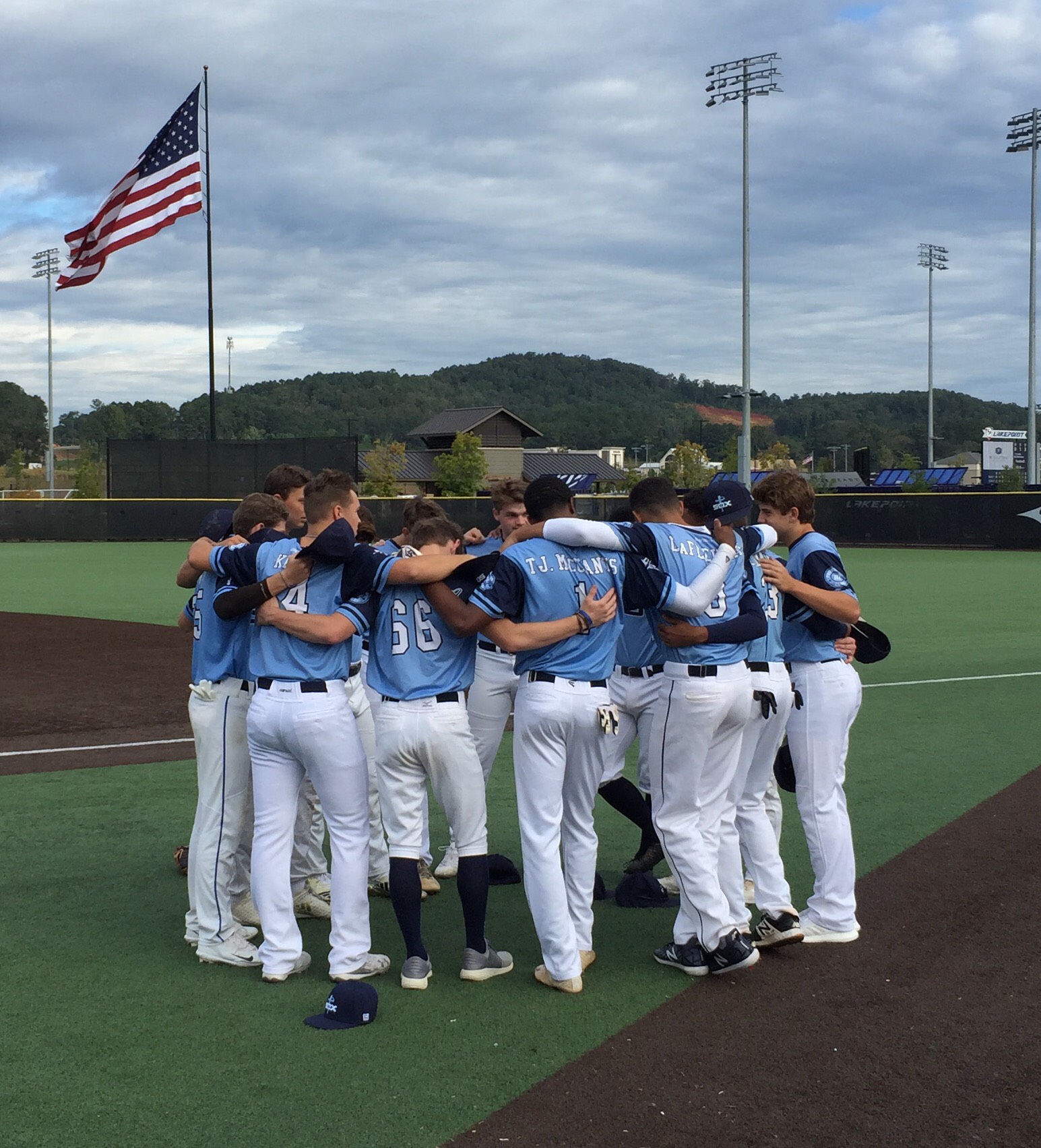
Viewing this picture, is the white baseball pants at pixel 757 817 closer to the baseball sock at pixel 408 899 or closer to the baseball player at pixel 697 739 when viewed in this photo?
the baseball player at pixel 697 739

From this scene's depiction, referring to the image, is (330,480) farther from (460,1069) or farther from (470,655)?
(460,1069)

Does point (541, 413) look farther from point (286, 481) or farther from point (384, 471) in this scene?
point (286, 481)

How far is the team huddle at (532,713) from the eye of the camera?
14.1ft

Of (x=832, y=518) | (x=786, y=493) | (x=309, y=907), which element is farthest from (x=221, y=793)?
(x=832, y=518)

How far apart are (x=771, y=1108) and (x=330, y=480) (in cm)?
267

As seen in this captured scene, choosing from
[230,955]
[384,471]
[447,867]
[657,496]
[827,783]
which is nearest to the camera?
[230,955]

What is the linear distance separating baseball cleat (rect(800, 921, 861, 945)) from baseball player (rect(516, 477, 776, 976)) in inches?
15.4

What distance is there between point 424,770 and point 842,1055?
178 cm

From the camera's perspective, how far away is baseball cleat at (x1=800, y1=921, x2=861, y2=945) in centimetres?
473

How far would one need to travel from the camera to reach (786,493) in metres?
4.83

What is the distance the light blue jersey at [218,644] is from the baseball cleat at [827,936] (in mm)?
2579

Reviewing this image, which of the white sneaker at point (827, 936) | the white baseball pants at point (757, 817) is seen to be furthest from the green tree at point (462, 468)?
the white sneaker at point (827, 936)

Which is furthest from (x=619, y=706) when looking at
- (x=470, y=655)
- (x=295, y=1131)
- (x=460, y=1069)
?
(x=295, y=1131)

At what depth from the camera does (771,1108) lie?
11.2 ft
